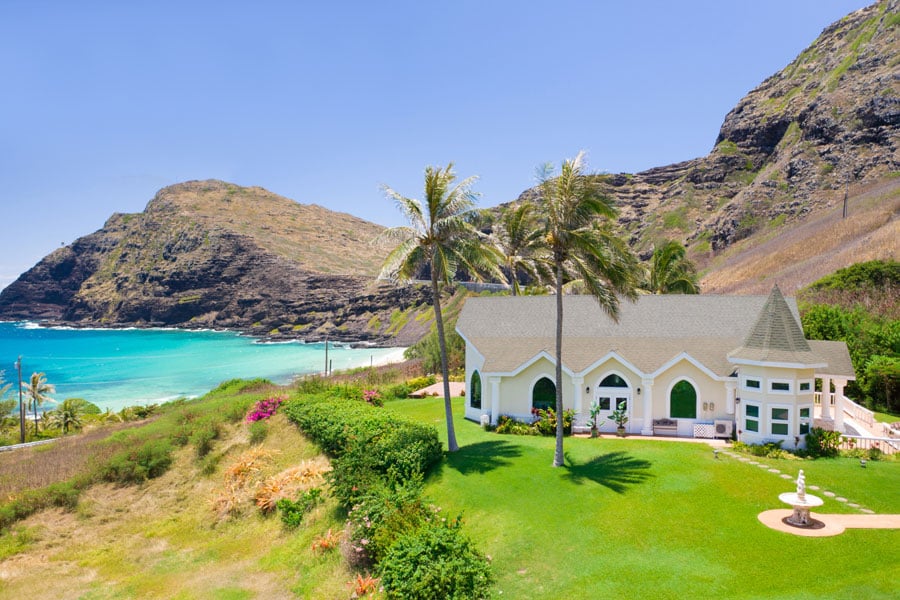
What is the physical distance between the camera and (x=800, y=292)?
136 feet

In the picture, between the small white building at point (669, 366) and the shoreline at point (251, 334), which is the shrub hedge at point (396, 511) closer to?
the small white building at point (669, 366)

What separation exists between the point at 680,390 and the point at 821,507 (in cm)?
881

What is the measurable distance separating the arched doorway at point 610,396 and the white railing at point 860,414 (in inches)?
385

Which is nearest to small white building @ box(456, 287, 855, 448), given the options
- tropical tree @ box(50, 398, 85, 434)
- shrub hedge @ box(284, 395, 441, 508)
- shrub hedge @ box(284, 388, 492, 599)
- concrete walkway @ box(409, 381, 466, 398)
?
shrub hedge @ box(284, 395, 441, 508)

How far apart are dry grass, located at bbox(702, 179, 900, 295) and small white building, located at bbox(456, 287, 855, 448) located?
24.1m

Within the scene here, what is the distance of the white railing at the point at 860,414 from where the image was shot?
22.4m

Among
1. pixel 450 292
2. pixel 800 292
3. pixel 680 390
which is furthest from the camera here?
pixel 450 292

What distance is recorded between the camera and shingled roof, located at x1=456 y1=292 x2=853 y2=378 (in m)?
24.1

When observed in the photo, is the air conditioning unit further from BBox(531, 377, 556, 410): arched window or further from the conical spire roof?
BBox(531, 377, 556, 410): arched window

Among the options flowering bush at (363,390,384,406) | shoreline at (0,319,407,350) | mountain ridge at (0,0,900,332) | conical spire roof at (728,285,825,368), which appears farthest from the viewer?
shoreline at (0,319,407,350)

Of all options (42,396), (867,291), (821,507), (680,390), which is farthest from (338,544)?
(42,396)

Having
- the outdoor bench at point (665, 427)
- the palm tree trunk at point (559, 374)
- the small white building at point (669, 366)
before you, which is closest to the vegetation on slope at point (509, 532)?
the palm tree trunk at point (559, 374)

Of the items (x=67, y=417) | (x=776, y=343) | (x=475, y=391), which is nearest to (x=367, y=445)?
(x=475, y=391)

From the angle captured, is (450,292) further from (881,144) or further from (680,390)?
(680,390)
